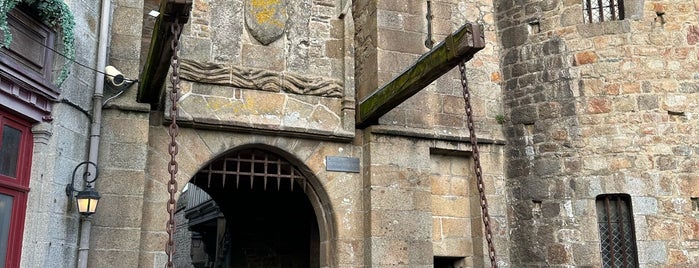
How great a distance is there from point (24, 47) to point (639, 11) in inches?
230

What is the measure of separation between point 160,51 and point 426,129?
3.08 metres

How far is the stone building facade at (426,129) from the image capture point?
6293 mm

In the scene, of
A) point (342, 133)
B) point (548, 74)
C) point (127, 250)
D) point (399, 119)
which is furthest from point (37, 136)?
point (548, 74)

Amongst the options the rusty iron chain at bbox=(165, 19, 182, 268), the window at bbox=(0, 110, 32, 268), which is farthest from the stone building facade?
the rusty iron chain at bbox=(165, 19, 182, 268)

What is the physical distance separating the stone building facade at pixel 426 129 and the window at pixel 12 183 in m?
0.85

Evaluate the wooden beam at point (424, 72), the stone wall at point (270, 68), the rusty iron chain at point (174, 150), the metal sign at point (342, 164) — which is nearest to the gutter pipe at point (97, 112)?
the stone wall at point (270, 68)

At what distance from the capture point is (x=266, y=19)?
6.90 metres

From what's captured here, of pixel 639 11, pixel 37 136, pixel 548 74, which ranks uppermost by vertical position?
pixel 639 11

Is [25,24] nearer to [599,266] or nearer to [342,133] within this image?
[342,133]

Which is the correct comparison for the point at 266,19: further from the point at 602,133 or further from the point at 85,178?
the point at 602,133

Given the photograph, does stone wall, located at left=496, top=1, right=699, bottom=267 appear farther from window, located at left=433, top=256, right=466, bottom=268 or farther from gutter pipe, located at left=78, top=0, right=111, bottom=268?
gutter pipe, located at left=78, top=0, right=111, bottom=268

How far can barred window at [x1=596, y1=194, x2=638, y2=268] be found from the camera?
673 cm

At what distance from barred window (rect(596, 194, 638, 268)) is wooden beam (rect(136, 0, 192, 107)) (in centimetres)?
446

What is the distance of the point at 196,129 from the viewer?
20.8ft
